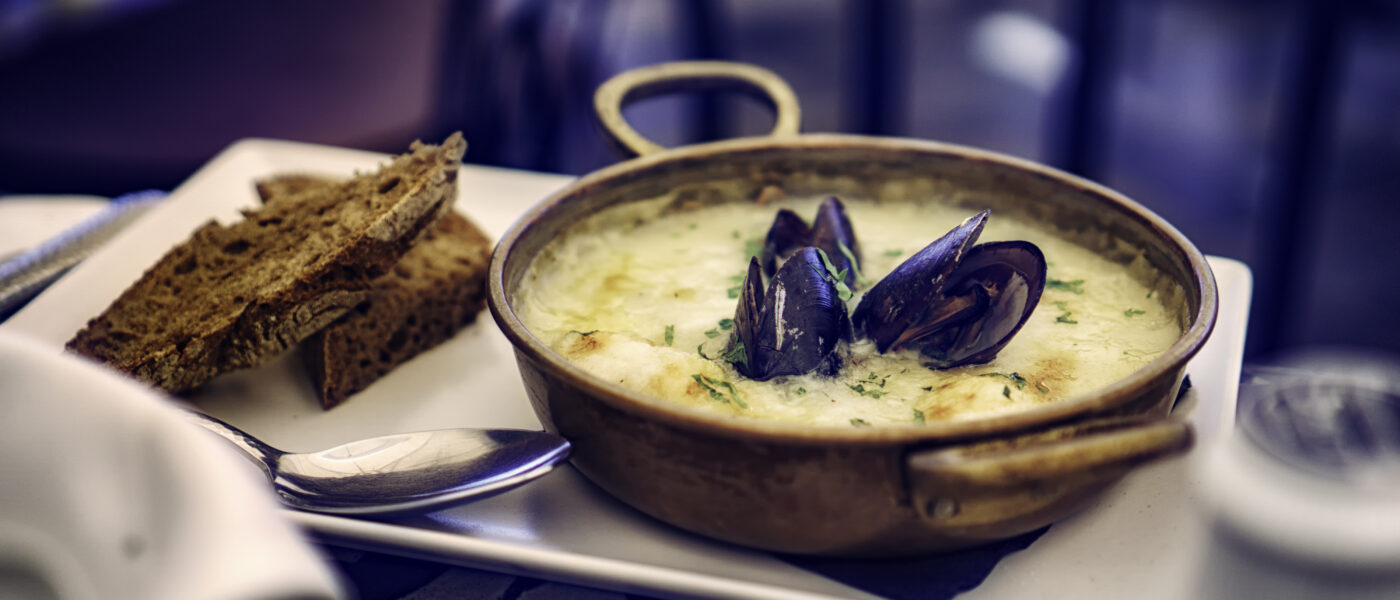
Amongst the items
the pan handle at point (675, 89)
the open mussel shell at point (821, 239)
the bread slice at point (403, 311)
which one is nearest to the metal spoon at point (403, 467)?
the bread slice at point (403, 311)

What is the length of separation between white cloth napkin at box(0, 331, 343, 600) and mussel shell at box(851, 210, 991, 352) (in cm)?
91

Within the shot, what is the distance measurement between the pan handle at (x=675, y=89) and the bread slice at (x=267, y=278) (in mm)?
383

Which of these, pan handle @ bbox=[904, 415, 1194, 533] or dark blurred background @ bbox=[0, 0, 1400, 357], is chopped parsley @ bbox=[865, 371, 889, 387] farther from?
dark blurred background @ bbox=[0, 0, 1400, 357]

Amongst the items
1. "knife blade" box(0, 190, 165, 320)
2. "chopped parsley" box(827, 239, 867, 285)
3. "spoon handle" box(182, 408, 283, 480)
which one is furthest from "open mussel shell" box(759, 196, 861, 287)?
"knife blade" box(0, 190, 165, 320)

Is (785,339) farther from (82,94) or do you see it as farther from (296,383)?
(82,94)

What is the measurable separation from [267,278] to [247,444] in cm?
30

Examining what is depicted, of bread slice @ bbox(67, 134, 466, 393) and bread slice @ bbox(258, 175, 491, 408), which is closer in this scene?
bread slice @ bbox(67, 134, 466, 393)

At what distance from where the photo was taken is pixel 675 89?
2.08m

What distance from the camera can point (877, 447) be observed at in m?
1.03

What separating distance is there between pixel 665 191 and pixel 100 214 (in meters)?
1.13

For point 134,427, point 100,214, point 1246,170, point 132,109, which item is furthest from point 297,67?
point 1246,170

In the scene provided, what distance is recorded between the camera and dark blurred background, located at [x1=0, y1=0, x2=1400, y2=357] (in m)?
2.70

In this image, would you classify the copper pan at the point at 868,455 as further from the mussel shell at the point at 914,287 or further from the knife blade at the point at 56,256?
the knife blade at the point at 56,256

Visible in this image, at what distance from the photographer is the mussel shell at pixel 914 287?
134cm
